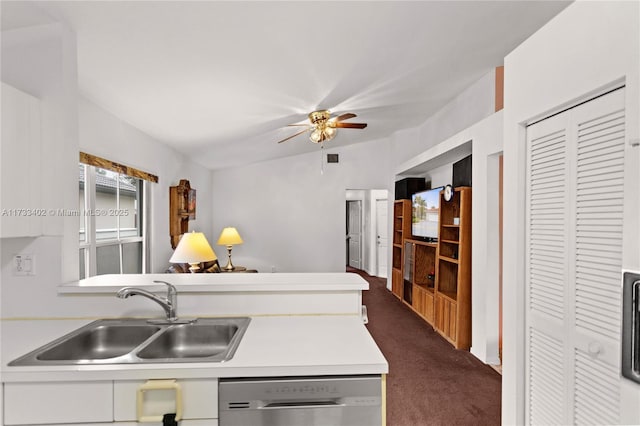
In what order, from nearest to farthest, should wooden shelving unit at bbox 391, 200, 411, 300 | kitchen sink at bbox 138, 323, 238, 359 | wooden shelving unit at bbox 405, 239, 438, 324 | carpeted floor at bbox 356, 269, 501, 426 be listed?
kitchen sink at bbox 138, 323, 238, 359
carpeted floor at bbox 356, 269, 501, 426
wooden shelving unit at bbox 405, 239, 438, 324
wooden shelving unit at bbox 391, 200, 411, 300

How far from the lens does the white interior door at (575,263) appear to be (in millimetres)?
1371

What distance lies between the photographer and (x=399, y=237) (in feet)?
20.0

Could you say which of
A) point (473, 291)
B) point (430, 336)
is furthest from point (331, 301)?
point (430, 336)

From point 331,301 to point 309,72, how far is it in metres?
1.82

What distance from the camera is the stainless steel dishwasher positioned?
49.6 inches

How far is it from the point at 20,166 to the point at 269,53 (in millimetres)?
1500

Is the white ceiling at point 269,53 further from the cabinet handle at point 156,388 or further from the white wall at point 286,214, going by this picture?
the white wall at point 286,214

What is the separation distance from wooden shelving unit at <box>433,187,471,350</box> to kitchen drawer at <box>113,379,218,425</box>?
2902 mm

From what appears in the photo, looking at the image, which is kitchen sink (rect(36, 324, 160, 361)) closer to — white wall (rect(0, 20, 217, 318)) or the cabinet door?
white wall (rect(0, 20, 217, 318))

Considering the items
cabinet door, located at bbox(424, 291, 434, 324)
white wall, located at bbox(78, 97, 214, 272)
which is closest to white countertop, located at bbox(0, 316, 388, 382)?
white wall, located at bbox(78, 97, 214, 272)

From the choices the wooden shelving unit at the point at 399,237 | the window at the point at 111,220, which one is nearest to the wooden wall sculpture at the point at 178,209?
the window at the point at 111,220

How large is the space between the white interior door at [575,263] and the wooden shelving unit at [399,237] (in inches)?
143

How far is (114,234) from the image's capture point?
3.44 m

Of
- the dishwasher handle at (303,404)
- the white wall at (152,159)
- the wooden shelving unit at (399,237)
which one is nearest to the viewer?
the dishwasher handle at (303,404)
